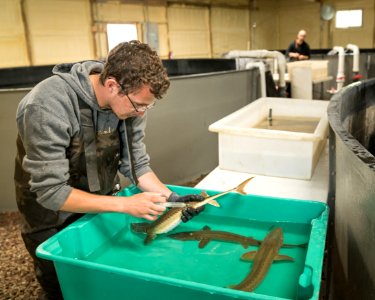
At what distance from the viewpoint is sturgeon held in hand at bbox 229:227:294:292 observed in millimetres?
1185

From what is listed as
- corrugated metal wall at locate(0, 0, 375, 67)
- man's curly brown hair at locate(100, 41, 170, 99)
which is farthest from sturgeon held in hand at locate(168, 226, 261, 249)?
corrugated metal wall at locate(0, 0, 375, 67)

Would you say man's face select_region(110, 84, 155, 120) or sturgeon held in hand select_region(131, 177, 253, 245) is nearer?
man's face select_region(110, 84, 155, 120)

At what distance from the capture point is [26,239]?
1.62 metres

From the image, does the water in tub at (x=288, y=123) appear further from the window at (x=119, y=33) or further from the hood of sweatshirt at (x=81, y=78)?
the window at (x=119, y=33)

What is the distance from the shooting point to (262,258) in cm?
132

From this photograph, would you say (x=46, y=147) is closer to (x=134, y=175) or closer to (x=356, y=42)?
(x=134, y=175)

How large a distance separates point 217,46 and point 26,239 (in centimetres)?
817

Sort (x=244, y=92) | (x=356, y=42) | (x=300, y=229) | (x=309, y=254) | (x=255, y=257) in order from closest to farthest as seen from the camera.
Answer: (x=309, y=254)
(x=255, y=257)
(x=300, y=229)
(x=244, y=92)
(x=356, y=42)

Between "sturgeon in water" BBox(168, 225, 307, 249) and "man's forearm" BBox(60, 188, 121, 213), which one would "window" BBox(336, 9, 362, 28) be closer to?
"sturgeon in water" BBox(168, 225, 307, 249)

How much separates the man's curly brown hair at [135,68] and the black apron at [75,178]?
198mm

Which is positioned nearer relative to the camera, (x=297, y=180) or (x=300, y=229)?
(x=300, y=229)

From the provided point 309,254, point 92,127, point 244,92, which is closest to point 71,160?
point 92,127

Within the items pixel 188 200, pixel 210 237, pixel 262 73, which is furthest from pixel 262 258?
pixel 262 73

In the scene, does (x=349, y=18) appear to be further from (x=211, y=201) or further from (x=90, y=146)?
(x=90, y=146)
